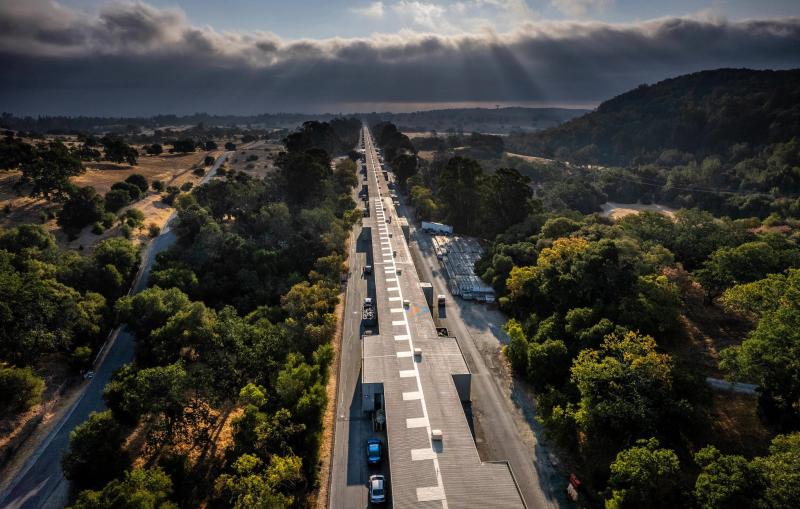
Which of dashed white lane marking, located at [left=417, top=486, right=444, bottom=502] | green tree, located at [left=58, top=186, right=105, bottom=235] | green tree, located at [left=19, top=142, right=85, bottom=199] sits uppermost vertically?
green tree, located at [left=19, top=142, right=85, bottom=199]

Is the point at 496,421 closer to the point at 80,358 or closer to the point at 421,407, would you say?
the point at 421,407

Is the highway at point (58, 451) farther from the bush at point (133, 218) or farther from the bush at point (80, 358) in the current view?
the bush at point (133, 218)

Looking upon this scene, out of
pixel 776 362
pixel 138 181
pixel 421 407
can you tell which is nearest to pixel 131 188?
pixel 138 181

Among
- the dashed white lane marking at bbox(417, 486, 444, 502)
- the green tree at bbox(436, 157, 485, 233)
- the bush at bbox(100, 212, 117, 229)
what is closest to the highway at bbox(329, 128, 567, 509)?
the dashed white lane marking at bbox(417, 486, 444, 502)

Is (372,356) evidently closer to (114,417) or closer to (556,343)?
(556,343)

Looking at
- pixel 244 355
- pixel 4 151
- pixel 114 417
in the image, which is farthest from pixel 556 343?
pixel 4 151

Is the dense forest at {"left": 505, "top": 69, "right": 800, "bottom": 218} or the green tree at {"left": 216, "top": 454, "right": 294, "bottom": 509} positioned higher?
the dense forest at {"left": 505, "top": 69, "right": 800, "bottom": 218}

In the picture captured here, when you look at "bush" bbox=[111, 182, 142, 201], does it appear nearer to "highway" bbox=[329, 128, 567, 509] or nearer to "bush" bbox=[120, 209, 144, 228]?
"bush" bbox=[120, 209, 144, 228]
